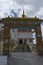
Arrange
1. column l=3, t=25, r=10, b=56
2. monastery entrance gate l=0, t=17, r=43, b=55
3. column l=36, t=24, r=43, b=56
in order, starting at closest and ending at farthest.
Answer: column l=3, t=25, r=10, b=56 < monastery entrance gate l=0, t=17, r=43, b=55 < column l=36, t=24, r=43, b=56

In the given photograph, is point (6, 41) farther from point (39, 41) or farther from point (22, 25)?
point (39, 41)

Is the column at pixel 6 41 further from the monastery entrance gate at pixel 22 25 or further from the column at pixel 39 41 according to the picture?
the column at pixel 39 41

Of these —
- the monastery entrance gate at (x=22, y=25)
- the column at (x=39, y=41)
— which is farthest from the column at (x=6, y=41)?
the column at (x=39, y=41)

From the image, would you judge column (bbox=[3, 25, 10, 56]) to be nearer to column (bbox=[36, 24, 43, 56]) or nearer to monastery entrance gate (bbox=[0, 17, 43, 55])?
monastery entrance gate (bbox=[0, 17, 43, 55])

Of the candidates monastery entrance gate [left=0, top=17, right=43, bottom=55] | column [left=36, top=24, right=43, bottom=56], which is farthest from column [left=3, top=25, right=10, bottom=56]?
column [left=36, top=24, right=43, bottom=56]

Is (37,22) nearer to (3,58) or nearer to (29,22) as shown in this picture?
(29,22)

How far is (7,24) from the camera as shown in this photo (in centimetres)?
1864

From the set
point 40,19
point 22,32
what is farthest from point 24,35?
point 40,19

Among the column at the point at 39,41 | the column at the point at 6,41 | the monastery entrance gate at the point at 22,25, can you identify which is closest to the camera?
the column at the point at 6,41

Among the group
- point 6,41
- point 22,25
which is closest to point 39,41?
point 22,25

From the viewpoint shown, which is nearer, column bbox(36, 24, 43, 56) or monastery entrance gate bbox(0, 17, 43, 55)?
monastery entrance gate bbox(0, 17, 43, 55)

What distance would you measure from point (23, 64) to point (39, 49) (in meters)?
6.20

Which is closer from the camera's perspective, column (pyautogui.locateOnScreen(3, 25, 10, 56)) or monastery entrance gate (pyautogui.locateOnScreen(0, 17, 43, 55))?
column (pyautogui.locateOnScreen(3, 25, 10, 56))

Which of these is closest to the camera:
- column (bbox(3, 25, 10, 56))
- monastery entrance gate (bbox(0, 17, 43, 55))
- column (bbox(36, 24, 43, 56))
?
column (bbox(3, 25, 10, 56))
